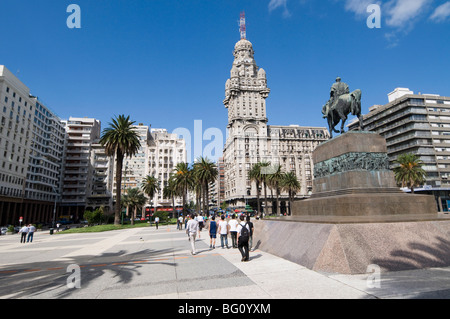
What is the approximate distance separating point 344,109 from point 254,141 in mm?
82324

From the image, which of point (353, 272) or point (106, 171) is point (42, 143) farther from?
point (353, 272)

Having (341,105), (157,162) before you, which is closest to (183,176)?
(341,105)

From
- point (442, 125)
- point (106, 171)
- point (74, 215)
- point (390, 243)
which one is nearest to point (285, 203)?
point (442, 125)

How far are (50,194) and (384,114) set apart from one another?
10834 centimetres

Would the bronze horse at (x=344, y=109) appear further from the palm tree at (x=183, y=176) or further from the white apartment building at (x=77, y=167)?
the white apartment building at (x=77, y=167)

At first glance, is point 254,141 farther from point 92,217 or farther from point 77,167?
point 77,167

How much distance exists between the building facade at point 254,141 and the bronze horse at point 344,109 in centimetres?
7503

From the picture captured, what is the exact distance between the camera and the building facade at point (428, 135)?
6381cm

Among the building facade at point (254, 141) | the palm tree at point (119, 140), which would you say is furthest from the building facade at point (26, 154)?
the building facade at point (254, 141)

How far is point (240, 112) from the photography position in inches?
3957

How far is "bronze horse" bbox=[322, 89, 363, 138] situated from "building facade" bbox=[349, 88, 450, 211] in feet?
210

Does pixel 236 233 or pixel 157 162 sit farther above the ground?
pixel 157 162

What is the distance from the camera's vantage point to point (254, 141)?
319 ft

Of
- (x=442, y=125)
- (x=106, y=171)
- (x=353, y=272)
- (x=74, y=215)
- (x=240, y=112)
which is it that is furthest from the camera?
(x=240, y=112)
